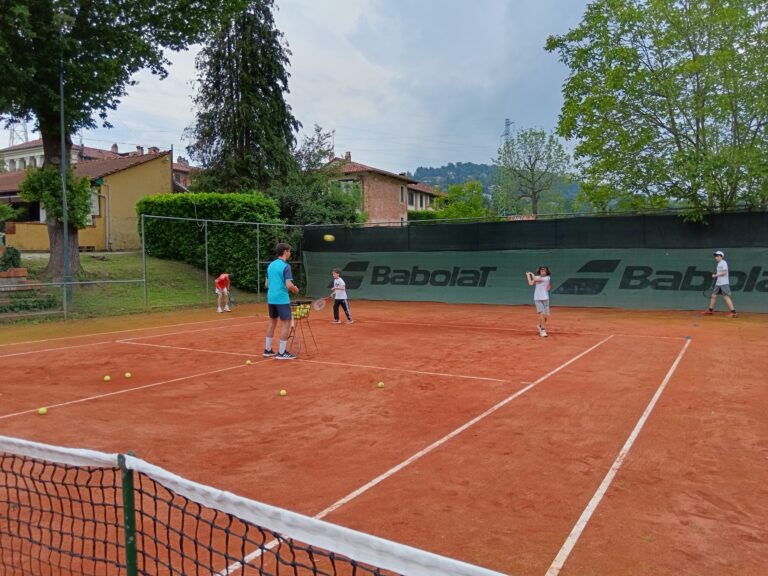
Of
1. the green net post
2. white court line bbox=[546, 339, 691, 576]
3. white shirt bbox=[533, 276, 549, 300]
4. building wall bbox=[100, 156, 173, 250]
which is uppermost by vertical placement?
building wall bbox=[100, 156, 173, 250]

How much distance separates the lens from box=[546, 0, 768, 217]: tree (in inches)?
643

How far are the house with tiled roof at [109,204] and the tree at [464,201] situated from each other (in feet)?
76.2

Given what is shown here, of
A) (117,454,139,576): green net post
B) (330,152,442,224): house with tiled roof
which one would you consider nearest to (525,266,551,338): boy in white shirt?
(117,454,139,576): green net post

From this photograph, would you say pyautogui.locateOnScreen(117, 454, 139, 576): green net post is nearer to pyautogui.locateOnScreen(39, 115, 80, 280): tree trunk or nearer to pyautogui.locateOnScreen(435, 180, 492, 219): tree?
pyautogui.locateOnScreen(39, 115, 80, 280): tree trunk

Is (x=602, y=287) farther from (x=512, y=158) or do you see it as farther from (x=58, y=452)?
(x=512, y=158)

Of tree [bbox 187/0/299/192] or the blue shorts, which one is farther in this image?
tree [bbox 187/0/299/192]

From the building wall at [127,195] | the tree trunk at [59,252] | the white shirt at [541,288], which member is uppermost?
the building wall at [127,195]

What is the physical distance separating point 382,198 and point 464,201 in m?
8.81

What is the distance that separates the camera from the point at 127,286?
2022cm

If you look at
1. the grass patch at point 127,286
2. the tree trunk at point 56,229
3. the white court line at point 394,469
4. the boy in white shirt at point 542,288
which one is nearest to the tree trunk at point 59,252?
the tree trunk at point 56,229

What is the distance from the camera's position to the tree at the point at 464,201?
47.6m

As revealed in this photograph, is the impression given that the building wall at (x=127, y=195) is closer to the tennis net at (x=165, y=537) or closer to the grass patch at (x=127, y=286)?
the grass patch at (x=127, y=286)

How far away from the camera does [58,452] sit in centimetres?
262

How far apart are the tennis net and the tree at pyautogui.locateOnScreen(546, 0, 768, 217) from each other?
1744 cm
